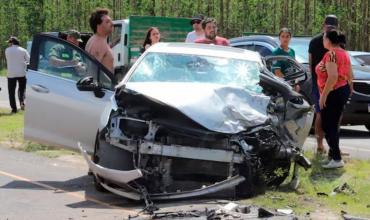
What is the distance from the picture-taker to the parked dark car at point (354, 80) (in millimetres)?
12414

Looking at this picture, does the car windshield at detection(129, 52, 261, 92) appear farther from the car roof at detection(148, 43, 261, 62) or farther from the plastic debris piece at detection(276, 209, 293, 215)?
the plastic debris piece at detection(276, 209, 293, 215)

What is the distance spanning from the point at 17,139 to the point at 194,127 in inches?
244

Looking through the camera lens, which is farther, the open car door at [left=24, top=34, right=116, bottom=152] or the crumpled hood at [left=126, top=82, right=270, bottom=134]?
the open car door at [left=24, top=34, right=116, bottom=152]

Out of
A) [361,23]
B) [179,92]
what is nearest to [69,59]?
[179,92]

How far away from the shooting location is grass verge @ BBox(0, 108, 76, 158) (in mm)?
11117

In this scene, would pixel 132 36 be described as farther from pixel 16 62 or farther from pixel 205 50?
pixel 205 50

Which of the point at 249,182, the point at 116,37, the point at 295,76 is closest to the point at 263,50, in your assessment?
the point at 295,76

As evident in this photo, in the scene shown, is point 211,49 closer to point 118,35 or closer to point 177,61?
point 177,61

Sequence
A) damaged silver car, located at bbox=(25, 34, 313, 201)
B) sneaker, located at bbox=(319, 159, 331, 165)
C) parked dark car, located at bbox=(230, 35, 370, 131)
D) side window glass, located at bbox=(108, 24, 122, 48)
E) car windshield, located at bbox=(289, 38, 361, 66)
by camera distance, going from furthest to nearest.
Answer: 1. side window glass, located at bbox=(108, 24, 122, 48)
2. car windshield, located at bbox=(289, 38, 361, 66)
3. parked dark car, located at bbox=(230, 35, 370, 131)
4. sneaker, located at bbox=(319, 159, 331, 165)
5. damaged silver car, located at bbox=(25, 34, 313, 201)

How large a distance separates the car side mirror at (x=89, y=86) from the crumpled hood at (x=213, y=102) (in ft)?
2.33

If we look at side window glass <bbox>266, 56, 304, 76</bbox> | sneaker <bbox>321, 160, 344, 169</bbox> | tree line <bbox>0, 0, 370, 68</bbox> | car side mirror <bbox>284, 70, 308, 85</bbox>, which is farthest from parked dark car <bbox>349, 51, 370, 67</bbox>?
tree line <bbox>0, 0, 370, 68</bbox>

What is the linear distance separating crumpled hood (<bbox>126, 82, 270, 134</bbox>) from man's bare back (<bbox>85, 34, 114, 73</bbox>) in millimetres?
1551

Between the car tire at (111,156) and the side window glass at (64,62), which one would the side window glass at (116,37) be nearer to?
the side window glass at (64,62)

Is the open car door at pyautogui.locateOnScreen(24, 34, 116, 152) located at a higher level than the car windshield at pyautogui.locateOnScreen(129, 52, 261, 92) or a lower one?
lower
